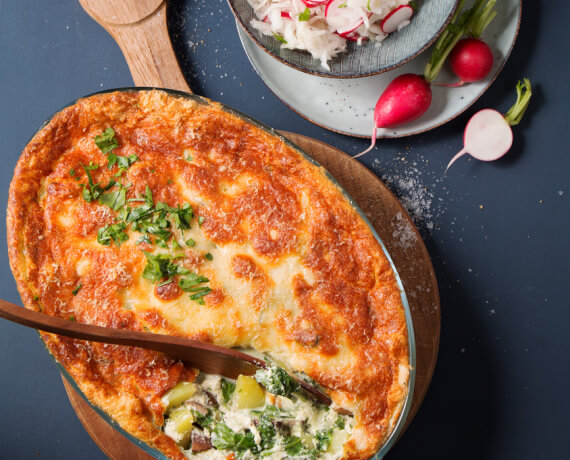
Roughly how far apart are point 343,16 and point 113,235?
4.97ft

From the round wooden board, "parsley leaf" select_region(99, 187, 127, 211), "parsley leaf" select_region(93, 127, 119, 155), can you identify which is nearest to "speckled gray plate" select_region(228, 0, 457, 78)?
the round wooden board

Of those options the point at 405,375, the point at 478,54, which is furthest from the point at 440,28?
the point at 405,375

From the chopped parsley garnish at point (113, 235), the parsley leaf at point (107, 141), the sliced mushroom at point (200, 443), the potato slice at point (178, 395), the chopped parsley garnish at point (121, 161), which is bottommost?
the sliced mushroom at point (200, 443)

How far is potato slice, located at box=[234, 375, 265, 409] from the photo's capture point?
2.25 m

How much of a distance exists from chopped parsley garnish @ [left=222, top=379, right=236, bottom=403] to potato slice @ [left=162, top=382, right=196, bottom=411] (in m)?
0.14

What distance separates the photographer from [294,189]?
7.84ft

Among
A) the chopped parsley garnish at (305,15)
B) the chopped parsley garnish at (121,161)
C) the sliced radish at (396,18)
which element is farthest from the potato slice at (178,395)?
the sliced radish at (396,18)

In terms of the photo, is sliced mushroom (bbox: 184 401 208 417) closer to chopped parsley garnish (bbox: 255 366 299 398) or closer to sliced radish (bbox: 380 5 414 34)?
chopped parsley garnish (bbox: 255 366 299 398)

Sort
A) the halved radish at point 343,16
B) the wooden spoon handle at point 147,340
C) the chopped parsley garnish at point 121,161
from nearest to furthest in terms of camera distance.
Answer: the wooden spoon handle at point 147,340 < the chopped parsley garnish at point 121,161 < the halved radish at point 343,16

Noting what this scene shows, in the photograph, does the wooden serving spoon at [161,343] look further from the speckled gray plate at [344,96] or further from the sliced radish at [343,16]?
the sliced radish at [343,16]

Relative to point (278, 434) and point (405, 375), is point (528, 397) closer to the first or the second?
point (405, 375)

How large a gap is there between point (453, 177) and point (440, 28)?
2.66 feet

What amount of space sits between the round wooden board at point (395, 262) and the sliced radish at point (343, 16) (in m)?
0.58

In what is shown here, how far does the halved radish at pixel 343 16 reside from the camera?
2535 millimetres
